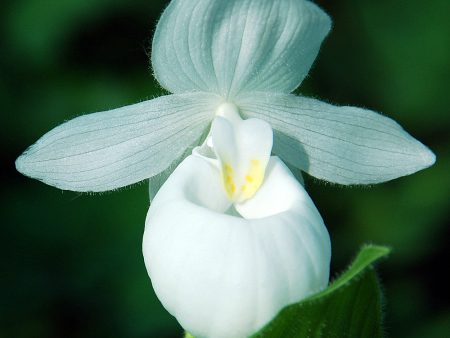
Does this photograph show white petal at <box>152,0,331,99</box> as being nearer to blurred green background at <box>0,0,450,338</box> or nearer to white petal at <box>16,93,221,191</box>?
white petal at <box>16,93,221,191</box>

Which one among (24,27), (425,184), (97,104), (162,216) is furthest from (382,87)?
(162,216)

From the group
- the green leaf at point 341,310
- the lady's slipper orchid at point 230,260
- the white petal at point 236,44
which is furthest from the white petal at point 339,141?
the green leaf at point 341,310

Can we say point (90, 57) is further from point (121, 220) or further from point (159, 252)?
point (159, 252)

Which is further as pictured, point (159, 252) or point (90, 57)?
point (90, 57)

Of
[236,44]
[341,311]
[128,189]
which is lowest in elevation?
[128,189]

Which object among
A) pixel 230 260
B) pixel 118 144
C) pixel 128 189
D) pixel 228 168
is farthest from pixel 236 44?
pixel 128 189

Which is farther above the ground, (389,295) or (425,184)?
(425,184)

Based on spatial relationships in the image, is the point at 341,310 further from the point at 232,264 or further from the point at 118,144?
the point at 118,144
